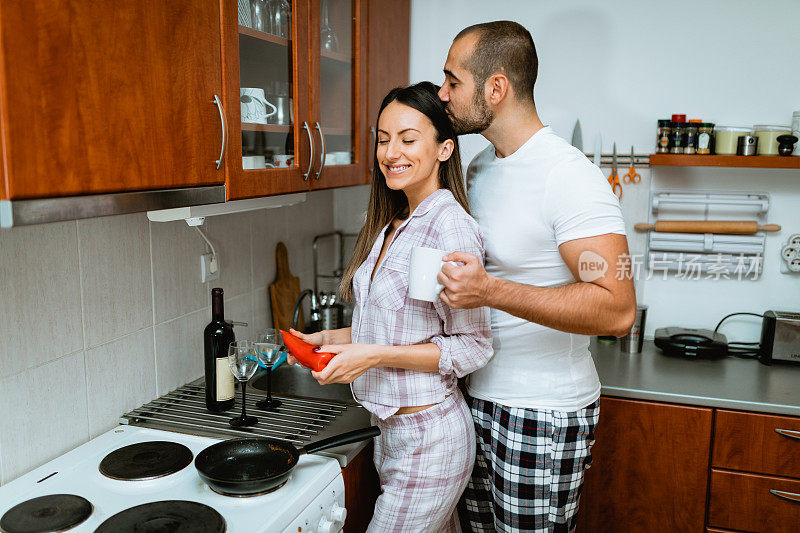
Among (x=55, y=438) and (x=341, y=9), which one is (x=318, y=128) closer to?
(x=341, y=9)

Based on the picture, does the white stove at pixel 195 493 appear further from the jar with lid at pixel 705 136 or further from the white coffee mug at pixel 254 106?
the jar with lid at pixel 705 136

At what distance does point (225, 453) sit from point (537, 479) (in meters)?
0.72

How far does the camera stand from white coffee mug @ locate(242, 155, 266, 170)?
1.42 m

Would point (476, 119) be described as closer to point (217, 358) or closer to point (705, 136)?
point (217, 358)

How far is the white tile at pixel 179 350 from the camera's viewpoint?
1.72m

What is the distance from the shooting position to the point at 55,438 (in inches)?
55.3

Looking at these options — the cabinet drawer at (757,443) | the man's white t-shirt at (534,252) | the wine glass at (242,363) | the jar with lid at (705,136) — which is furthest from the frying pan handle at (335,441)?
the jar with lid at (705,136)

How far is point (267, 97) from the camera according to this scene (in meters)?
1.51

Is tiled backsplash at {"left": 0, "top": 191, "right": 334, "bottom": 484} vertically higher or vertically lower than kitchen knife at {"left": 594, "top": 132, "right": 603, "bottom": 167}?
lower

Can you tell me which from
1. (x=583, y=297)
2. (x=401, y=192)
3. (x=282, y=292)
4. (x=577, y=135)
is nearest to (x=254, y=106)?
(x=401, y=192)

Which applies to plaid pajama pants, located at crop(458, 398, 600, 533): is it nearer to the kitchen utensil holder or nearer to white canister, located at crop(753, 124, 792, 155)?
the kitchen utensil holder

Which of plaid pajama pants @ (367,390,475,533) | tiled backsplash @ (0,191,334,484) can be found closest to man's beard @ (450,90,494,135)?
plaid pajama pants @ (367,390,475,533)

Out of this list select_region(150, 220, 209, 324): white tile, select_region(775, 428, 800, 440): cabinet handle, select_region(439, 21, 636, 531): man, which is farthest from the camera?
select_region(775, 428, 800, 440): cabinet handle

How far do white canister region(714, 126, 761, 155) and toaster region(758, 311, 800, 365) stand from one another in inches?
23.0
